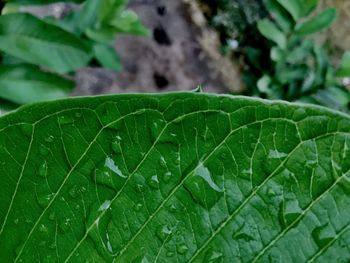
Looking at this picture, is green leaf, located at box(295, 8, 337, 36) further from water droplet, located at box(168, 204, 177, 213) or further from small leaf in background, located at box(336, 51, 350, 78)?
water droplet, located at box(168, 204, 177, 213)

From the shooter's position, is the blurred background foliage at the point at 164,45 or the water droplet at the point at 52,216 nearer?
the water droplet at the point at 52,216

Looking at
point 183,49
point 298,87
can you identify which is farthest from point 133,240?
point 183,49

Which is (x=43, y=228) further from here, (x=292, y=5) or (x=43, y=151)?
(x=292, y=5)

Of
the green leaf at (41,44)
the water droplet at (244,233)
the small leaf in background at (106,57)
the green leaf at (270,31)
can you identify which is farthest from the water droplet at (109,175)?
the green leaf at (270,31)

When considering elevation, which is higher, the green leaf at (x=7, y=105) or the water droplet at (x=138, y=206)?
the water droplet at (x=138, y=206)

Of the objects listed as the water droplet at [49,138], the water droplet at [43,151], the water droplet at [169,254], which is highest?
the water droplet at [49,138]

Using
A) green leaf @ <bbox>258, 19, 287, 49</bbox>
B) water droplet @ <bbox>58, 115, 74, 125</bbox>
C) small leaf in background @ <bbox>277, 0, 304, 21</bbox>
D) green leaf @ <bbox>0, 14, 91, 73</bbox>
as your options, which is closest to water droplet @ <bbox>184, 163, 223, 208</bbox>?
water droplet @ <bbox>58, 115, 74, 125</bbox>

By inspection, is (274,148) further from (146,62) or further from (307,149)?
(146,62)

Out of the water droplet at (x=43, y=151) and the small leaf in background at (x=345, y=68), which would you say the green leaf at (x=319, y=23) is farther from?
the water droplet at (x=43, y=151)
